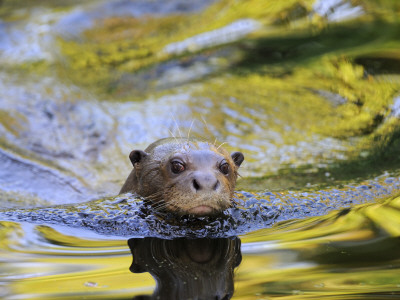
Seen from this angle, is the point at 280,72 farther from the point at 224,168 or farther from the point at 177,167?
the point at 177,167

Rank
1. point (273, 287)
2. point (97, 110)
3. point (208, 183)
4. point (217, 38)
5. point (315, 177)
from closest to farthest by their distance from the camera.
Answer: point (273, 287), point (208, 183), point (315, 177), point (97, 110), point (217, 38)

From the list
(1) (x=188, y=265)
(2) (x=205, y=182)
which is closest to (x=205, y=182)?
(2) (x=205, y=182)

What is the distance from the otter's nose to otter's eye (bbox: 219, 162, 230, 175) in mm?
304

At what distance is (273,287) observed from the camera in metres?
3.23

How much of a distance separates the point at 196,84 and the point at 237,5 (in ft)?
8.51

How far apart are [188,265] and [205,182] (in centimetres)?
71

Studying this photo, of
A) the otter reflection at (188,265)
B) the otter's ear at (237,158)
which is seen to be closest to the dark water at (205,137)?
the otter reflection at (188,265)

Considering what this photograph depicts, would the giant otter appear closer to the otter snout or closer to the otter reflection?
the otter snout

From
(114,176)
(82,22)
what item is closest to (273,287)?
(114,176)

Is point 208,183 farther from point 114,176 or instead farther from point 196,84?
point 196,84

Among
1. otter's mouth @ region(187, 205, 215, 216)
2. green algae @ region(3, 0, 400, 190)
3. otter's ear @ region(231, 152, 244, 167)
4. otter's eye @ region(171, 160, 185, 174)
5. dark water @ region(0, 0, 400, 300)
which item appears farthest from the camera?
green algae @ region(3, 0, 400, 190)

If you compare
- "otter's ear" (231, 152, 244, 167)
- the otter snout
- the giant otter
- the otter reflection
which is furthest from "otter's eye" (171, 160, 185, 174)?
"otter's ear" (231, 152, 244, 167)

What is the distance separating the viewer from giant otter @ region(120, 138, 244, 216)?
4.20m

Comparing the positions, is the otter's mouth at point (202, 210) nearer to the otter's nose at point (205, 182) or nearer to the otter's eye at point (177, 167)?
the otter's nose at point (205, 182)
